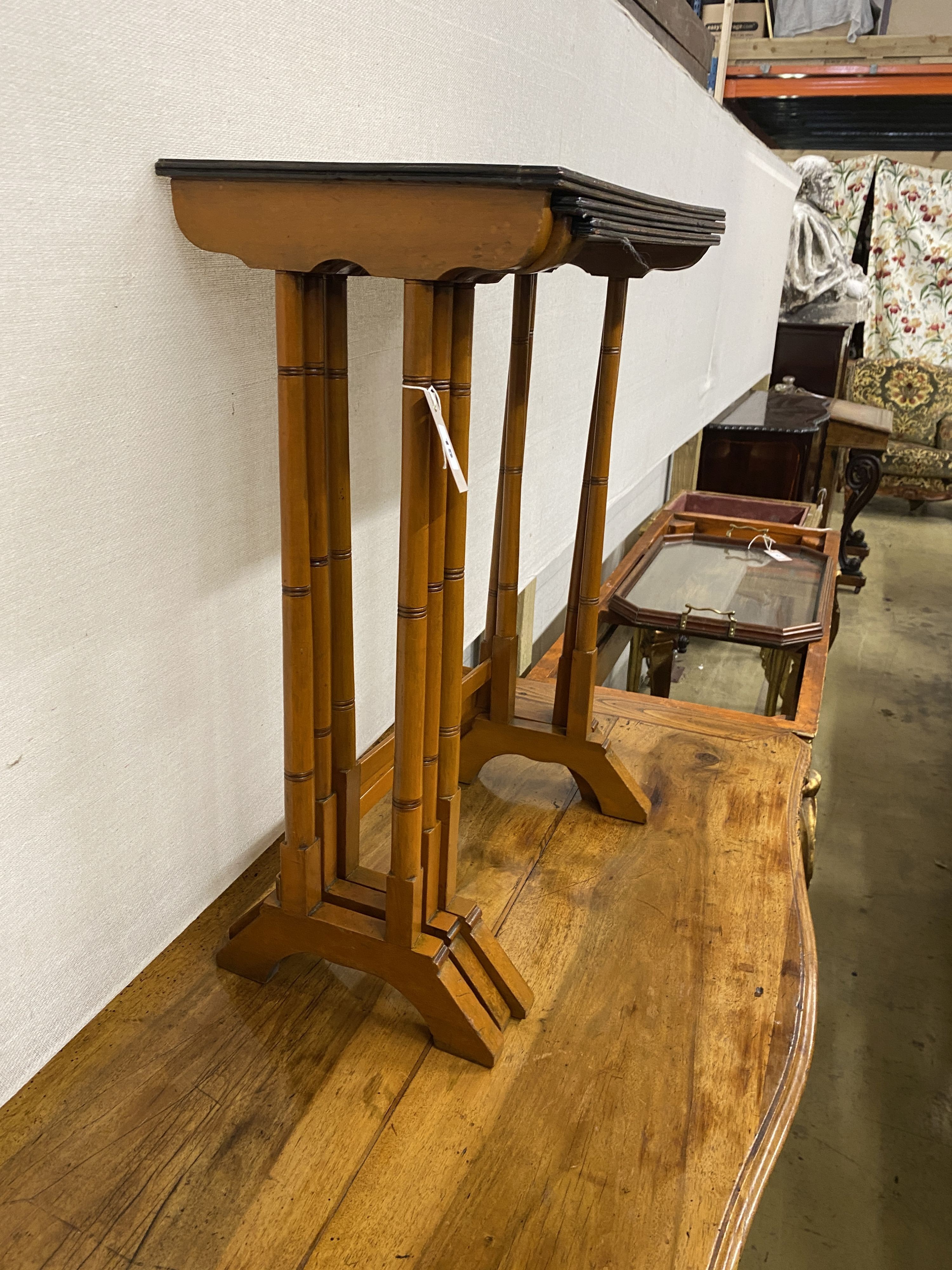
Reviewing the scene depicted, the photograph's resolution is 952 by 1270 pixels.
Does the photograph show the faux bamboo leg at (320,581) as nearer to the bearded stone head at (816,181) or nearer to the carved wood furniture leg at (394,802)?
the carved wood furniture leg at (394,802)

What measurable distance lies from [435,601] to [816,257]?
3.89m

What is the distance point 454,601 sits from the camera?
0.65m

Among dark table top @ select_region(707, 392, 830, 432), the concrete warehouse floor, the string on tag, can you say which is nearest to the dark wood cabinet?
dark table top @ select_region(707, 392, 830, 432)

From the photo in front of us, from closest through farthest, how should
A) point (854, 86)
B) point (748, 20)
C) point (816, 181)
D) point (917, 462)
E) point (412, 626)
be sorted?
point (412, 626) → point (854, 86) → point (748, 20) → point (816, 181) → point (917, 462)

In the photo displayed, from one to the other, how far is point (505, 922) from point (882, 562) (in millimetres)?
3719

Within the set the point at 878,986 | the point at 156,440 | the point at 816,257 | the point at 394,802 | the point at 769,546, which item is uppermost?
the point at 816,257

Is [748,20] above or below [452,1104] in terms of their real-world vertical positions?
above

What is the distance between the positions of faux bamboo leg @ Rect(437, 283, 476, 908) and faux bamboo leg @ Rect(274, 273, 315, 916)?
0.30ft

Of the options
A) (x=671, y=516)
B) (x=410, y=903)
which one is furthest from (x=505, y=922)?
(x=671, y=516)

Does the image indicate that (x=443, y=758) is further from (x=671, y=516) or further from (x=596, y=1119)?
(x=671, y=516)

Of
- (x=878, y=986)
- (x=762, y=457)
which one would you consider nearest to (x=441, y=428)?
(x=878, y=986)

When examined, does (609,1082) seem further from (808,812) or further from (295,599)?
(808,812)

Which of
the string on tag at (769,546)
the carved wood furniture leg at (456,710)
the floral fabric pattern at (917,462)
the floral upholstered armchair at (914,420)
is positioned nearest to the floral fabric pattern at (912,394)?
the floral upholstered armchair at (914,420)

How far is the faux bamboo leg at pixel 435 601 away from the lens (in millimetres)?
562
